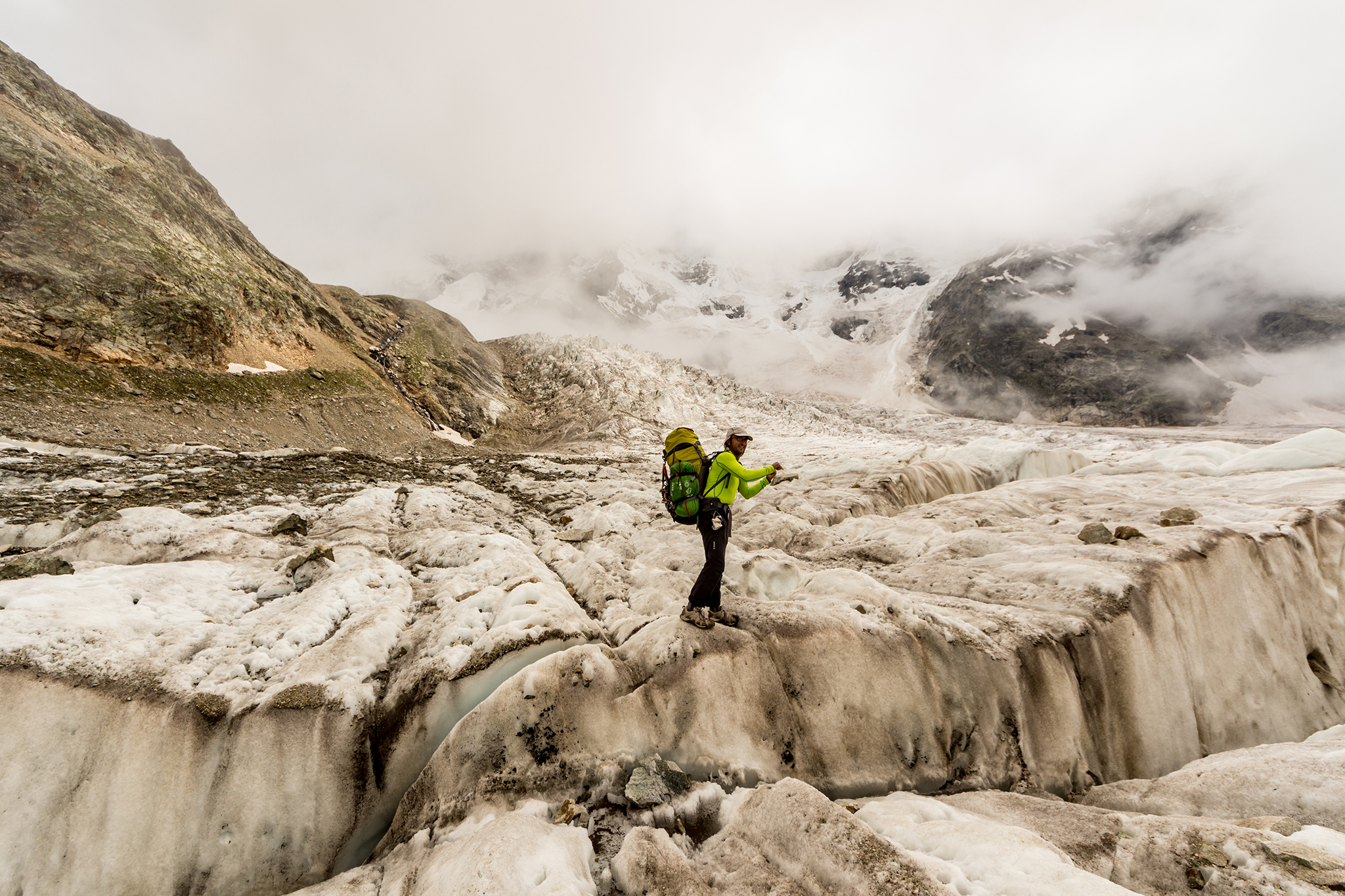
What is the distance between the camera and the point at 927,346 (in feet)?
349

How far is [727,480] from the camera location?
282 inches

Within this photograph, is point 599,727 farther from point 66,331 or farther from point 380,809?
point 66,331

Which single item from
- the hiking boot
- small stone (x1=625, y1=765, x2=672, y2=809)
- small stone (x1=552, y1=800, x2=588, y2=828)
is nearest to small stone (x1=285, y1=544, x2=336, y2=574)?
small stone (x1=552, y1=800, x2=588, y2=828)

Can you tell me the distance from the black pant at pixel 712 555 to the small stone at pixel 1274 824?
558 cm

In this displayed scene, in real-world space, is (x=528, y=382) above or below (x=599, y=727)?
above

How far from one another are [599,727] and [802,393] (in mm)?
98534

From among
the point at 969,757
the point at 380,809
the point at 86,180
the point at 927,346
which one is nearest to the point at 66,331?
the point at 86,180

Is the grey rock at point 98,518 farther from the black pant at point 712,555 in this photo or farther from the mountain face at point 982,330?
the mountain face at point 982,330

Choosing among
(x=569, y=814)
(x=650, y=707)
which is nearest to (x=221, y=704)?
(x=569, y=814)

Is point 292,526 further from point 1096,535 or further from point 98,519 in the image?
point 1096,535

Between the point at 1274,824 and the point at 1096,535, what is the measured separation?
708 cm

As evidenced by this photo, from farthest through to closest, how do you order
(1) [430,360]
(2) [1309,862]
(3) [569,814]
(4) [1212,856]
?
1. (1) [430,360]
2. (3) [569,814]
3. (4) [1212,856]
4. (2) [1309,862]

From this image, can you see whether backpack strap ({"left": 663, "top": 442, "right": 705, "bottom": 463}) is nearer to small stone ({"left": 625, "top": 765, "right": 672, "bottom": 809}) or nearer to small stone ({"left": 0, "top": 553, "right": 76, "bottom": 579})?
small stone ({"left": 625, "top": 765, "right": 672, "bottom": 809})

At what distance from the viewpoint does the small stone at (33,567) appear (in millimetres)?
6605
